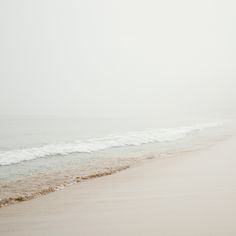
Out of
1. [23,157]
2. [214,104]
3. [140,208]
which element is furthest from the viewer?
[214,104]

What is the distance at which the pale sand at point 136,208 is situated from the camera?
530 cm

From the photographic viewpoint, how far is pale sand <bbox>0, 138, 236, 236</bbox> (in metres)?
5.30

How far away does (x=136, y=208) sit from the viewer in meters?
6.40

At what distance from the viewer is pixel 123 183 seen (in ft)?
29.8

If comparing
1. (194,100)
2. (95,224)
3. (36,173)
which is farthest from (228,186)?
(194,100)

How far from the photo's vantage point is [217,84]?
111375 millimetres

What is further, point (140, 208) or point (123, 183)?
point (123, 183)

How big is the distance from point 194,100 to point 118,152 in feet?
298

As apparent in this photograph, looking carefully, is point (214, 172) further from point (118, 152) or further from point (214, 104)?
point (214, 104)

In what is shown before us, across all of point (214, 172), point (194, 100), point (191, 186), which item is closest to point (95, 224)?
point (191, 186)

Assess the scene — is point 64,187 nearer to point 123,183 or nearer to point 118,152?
point 123,183

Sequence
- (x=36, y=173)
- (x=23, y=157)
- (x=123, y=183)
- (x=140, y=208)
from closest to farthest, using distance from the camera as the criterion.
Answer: (x=140, y=208)
(x=123, y=183)
(x=36, y=173)
(x=23, y=157)

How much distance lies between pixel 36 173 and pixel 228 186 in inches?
281

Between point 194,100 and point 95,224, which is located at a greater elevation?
point 194,100
